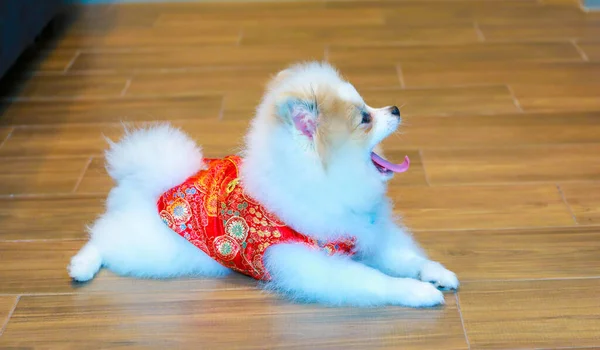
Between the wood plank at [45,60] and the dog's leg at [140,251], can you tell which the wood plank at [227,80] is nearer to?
the wood plank at [45,60]

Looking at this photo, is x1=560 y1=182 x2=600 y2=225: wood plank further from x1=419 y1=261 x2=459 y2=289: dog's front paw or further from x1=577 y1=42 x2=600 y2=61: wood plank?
x1=577 y1=42 x2=600 y2=61: wood plank

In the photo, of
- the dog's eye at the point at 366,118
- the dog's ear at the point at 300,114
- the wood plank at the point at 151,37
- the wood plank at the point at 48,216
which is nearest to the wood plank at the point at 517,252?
the dog's eye at the point at 366,118

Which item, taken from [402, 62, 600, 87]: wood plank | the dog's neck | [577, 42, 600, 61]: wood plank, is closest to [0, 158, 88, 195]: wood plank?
the dog's neck

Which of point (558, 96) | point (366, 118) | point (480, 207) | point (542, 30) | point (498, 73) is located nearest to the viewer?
point (366, 118)

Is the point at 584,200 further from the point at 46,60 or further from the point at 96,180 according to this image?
the point at 46,60

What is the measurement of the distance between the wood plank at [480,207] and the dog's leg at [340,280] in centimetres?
34

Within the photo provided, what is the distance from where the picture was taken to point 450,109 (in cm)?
237

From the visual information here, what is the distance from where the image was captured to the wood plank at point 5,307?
4.75 ft

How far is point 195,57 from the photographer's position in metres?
2.96

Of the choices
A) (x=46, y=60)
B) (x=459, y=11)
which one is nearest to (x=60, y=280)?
(x=46, y=60)

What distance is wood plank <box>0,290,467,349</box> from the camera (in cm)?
135

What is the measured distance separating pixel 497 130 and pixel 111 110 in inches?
57.6

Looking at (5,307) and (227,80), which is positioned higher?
(5,307)

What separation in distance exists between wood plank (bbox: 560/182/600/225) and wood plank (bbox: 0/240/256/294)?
92 centimetres
